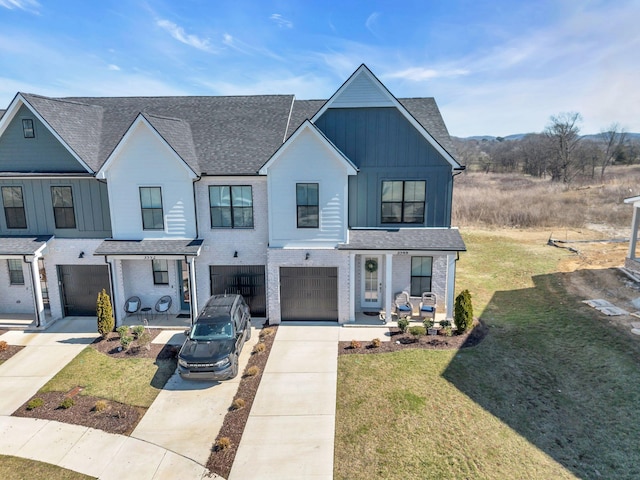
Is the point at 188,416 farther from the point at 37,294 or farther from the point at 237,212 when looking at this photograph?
the point at 37,294

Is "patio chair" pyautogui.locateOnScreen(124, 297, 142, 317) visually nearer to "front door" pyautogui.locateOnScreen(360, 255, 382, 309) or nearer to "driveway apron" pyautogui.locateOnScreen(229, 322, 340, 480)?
"driveway apron" pyautogui.locateOnScreen(229, 322, 340, 480)

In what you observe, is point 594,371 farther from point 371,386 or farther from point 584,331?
point 371,386

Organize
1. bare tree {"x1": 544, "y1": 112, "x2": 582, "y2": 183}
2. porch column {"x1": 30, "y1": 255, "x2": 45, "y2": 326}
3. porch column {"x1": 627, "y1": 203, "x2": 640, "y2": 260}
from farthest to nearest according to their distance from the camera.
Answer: bare tree {"x1": 544, "y1": 112, "x2": 582, "y2": 183} → porch column {"x1": 627, "y1": 203, "x2": 640, "y2": 260} → porch column {"x1": 30, "y1": 255, "x2": 45, "y2": 326}

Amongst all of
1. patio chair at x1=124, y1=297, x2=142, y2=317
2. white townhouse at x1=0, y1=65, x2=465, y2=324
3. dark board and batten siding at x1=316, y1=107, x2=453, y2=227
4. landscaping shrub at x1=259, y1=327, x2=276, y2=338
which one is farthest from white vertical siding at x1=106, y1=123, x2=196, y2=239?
dark board and batten siding at x1=316, y1=107, x2=453, y2=227

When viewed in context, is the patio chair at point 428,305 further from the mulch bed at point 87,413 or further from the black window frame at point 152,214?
the black window frame at point 152,214

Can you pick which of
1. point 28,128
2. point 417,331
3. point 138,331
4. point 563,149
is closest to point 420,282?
point 417,331

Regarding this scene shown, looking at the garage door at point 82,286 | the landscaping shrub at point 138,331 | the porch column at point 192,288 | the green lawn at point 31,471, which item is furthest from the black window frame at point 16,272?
the green lawn at point 31,471

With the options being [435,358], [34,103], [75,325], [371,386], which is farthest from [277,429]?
[34,103]
